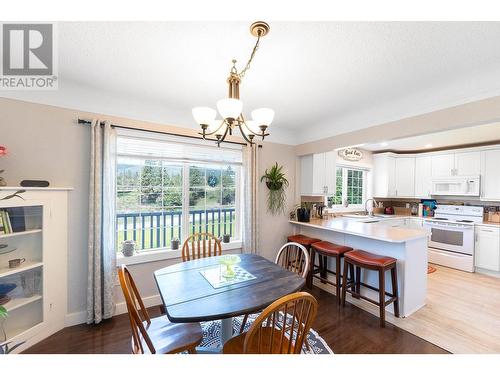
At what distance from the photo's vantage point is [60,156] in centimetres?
216

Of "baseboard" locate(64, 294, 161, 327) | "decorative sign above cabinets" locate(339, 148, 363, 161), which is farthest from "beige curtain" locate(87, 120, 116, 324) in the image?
"decorative sign above cabinets" locate(339, 148, 363, 161)

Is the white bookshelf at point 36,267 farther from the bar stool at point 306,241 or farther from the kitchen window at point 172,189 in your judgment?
the bar stool at point 306,241

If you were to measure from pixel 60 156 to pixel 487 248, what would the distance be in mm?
6306

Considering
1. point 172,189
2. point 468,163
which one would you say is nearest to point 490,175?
point 468,163

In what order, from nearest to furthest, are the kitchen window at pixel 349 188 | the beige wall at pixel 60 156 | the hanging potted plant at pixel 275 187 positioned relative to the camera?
the beige wall at pixel 60 156 → the hanging potted plant at pixel 275 187 → the kitchen window at pixel 349 188

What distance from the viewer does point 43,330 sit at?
76.7 inches

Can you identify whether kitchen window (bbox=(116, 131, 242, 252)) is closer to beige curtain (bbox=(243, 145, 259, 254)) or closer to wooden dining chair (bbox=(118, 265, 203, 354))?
beige curtain (bbox=(243, 145, 259, 254))

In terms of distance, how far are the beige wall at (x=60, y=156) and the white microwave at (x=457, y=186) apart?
18.6 ft

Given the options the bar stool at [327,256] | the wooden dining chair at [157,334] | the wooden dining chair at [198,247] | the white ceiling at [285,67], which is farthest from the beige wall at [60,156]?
the bar stool at [327,256]

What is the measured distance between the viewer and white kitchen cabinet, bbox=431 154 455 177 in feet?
14.5

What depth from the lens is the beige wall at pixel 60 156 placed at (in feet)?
6.47

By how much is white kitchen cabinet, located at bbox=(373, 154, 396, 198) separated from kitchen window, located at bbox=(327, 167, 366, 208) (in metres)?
0.33
